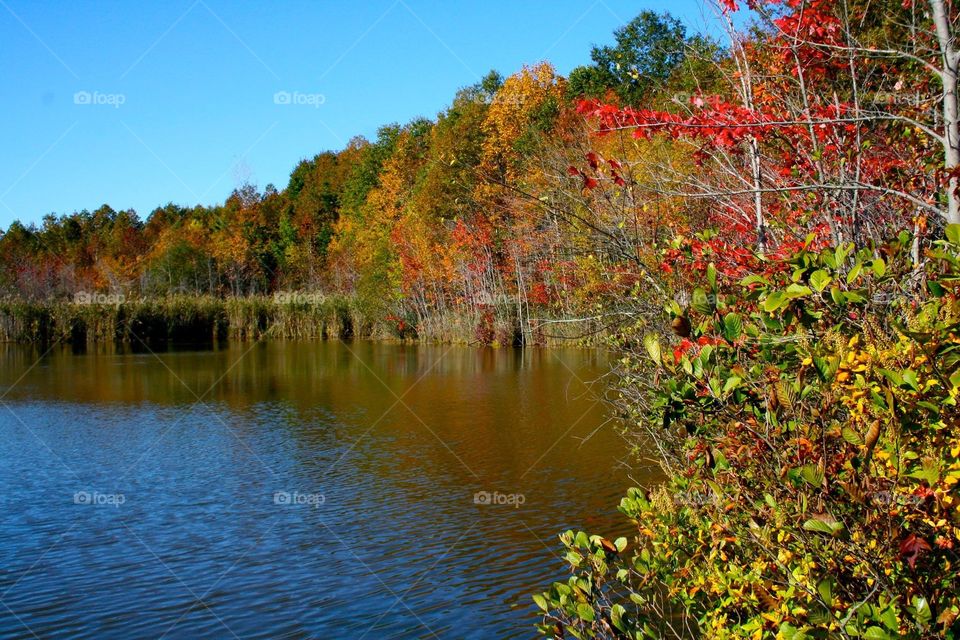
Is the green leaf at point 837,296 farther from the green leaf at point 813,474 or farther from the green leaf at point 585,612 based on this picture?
the green leaf at point 585,612

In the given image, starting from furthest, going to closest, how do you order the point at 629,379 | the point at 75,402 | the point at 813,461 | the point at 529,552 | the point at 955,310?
the point at 75,402 → the point at 529,552 → the point at 629,379 → the point at 813,461 → the point at 955,310

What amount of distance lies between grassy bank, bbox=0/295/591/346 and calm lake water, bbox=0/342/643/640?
1380 cm

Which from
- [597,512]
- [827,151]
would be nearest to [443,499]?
[597,512]

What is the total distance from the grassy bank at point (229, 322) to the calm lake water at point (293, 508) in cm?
1380

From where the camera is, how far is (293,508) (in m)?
8.79

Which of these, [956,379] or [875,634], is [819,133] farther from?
[875,634]

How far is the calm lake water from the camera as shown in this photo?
6.15 m

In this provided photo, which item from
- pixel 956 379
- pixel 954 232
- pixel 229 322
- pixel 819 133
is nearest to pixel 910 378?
pixel 956 379

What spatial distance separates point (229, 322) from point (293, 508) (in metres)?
29.2

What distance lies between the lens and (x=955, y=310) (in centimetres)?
254

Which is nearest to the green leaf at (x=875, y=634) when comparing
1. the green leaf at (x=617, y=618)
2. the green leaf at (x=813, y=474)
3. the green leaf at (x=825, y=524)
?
the green leaf at (x=825, y=524)

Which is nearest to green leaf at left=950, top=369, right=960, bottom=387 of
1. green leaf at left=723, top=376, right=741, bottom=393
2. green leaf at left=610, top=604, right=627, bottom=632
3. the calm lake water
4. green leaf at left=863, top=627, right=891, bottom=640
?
green leaf at left=723, top=376, right=741, bottom=393

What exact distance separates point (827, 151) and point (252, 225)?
63.0 m

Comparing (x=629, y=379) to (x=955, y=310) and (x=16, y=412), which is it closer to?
(x=955, y=310)
